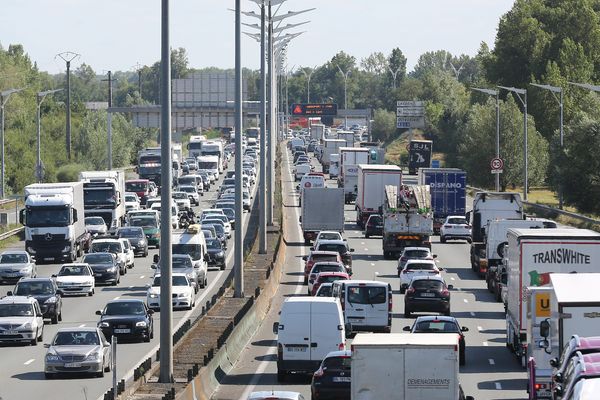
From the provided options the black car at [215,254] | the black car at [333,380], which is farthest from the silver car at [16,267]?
the black car at [333,380]

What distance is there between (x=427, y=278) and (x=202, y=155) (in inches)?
4113

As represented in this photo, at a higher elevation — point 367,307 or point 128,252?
point 367,307

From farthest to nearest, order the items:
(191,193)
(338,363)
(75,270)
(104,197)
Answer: (191,193) < (104,197) < (75,270) < (338,363)

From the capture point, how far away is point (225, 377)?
35219mm

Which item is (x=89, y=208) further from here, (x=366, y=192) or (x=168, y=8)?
(x=168, y=8)

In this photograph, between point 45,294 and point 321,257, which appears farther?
point 321,257

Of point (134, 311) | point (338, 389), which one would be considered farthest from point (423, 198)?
point (338, 389)

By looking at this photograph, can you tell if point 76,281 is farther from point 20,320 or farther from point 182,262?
point 20,320

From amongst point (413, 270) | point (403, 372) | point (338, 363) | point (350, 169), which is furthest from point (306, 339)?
point (350, 169)

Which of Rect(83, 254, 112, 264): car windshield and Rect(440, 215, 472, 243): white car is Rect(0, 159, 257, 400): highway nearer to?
Rect(83, 254, 112, 264): car windshield

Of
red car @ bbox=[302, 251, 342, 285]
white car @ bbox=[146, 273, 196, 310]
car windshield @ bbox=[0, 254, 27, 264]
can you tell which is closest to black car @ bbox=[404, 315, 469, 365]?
white car @ bbox=[146, 273, 196, 310]

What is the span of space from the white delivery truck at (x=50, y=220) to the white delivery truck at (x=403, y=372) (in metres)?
42.8

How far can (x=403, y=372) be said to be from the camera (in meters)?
24.4

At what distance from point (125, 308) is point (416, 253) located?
803 inches
